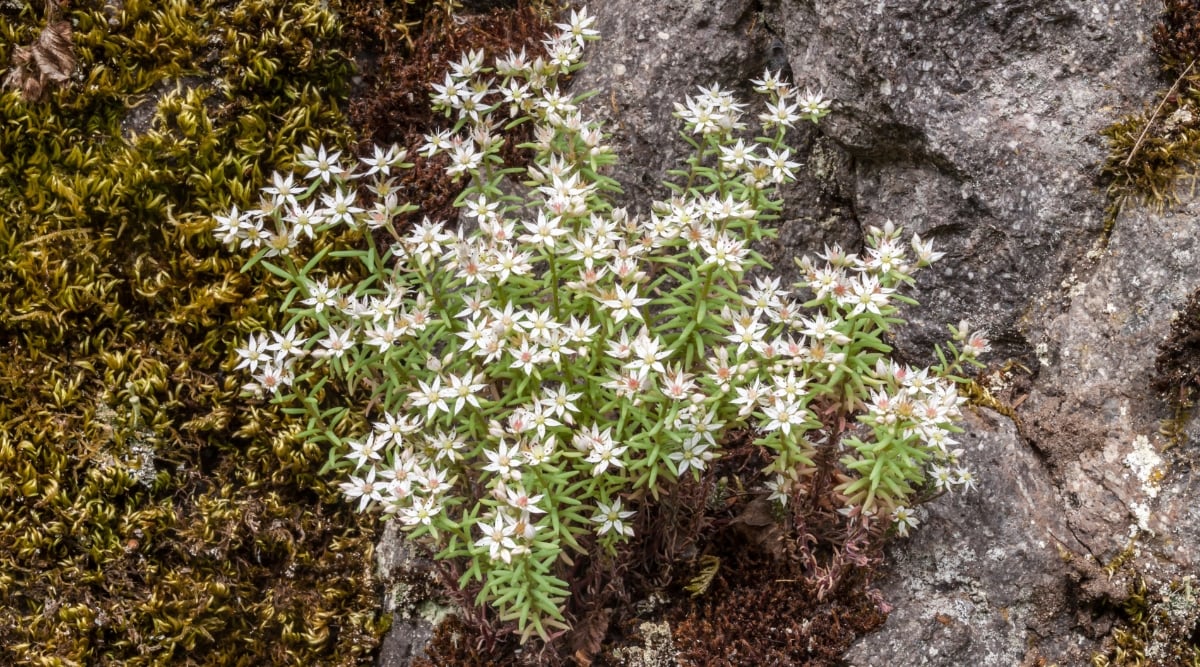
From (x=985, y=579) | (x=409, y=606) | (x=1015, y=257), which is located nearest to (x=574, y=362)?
(x=409, y=606)

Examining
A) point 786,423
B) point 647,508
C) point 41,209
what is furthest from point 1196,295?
point 41,209

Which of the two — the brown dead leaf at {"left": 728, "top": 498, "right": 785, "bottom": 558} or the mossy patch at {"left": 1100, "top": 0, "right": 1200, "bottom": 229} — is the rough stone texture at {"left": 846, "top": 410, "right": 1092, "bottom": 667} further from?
the mossy patch at {"left": 1100, "top": 0, "right": 1200, "bottom": 229}

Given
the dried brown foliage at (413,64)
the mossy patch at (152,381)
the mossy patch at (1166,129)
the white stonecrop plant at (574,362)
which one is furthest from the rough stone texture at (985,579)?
the dried brown foliage at (413,64)

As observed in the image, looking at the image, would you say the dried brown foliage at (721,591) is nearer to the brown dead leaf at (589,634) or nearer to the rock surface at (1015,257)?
the brown dead leaf at (589,634)

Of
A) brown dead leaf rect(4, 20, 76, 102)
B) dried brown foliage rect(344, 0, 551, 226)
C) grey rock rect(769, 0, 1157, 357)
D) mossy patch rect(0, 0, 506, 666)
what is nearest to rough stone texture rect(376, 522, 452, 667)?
mossy patch rect(0, 0, 506, 666)

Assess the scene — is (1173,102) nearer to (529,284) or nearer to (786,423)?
(786,423)

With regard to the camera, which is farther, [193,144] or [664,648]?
[193,144]
